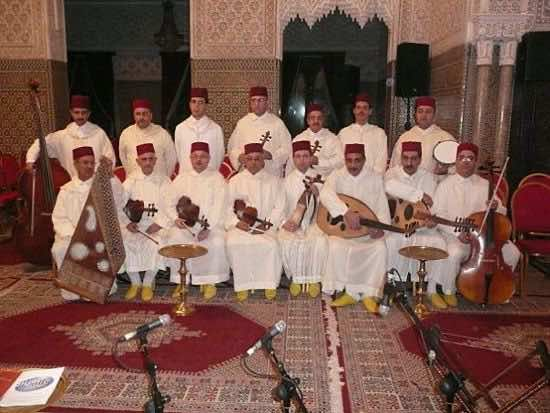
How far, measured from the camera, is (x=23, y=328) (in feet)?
14.2

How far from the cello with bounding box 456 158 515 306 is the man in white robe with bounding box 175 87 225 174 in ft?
9.99

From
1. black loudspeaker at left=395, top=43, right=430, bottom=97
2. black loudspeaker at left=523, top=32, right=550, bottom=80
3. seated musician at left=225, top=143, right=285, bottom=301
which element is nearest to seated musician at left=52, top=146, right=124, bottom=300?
seated musician at left=225, top=143, right=285, bottom=301

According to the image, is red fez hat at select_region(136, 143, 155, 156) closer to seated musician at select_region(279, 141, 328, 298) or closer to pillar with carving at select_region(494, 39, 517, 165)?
seated musician at select_region(279, 141, 328, 298)

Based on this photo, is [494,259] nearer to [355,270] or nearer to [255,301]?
[355,270]

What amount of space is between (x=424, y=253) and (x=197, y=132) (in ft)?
10.1

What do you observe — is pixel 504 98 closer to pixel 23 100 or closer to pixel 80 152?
pixel 80 152

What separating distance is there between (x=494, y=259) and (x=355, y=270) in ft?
3.87

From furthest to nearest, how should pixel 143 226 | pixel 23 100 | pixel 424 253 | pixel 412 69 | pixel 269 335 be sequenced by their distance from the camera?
pixel 23 100 < pixel 412 69 < pixel 143 226 < pixel 424 253 < pixel 269 335

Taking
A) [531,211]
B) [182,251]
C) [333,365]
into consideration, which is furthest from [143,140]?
[531,211]

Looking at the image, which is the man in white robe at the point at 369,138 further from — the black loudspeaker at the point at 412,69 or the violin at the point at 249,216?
the violin at the point at 249,216

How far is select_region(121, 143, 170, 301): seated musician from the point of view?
202 inches

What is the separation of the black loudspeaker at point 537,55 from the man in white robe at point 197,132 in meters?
3.73

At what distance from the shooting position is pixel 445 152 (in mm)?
5535

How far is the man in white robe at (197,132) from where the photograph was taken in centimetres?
628
